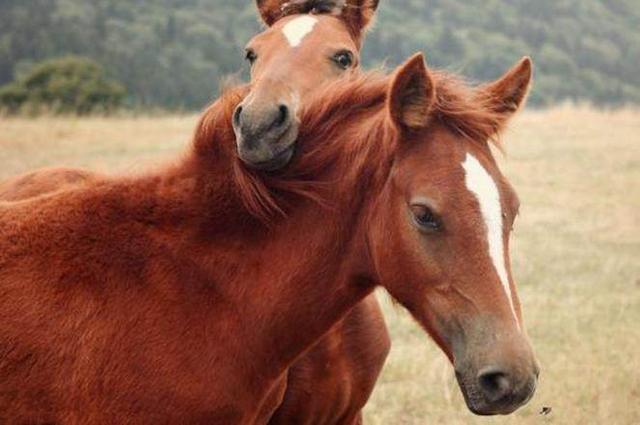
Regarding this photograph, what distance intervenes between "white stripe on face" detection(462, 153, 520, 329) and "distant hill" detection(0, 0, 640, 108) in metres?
35.2

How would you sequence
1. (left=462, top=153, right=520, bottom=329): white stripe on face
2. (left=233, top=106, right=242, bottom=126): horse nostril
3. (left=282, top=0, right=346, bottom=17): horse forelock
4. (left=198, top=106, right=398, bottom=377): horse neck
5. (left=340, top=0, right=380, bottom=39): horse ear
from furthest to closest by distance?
(left=340, top=0, right=380, bottom=39): horse ear
(left=282, top=0, right=346, bottom=17): horse forelock
(left=233, top=106, right=242, bottom=126): horse nostril
(left=198, top=106, right=398, bottom=377): horse neck
(left=462, top=153, right=520, bottom=329): white stripe on face

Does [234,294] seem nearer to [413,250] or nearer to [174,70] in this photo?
[413,250]

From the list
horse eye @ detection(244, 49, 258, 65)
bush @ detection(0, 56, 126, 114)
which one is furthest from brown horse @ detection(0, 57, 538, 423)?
bush @ detection(0, 56, 126, 114)

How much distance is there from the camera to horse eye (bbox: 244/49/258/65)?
228 inches

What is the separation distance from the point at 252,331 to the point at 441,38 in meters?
47.8

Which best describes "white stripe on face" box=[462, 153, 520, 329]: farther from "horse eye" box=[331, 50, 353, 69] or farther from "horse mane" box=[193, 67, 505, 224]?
"horse eye" box=[331, 50, 353, 69]

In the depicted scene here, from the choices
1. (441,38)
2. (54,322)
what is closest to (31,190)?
(54,322)

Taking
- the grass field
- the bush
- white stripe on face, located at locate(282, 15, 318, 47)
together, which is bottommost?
the bush

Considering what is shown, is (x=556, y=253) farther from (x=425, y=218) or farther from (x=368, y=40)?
(x=368, y=40)

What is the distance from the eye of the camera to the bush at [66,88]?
1272 inches

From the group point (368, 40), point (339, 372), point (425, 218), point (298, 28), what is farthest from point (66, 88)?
point (425, 218)

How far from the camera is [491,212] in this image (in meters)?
3.16

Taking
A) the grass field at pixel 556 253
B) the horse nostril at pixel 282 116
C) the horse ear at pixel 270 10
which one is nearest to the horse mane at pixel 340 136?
the horse nostril at pixel 282 116

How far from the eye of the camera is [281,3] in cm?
647
